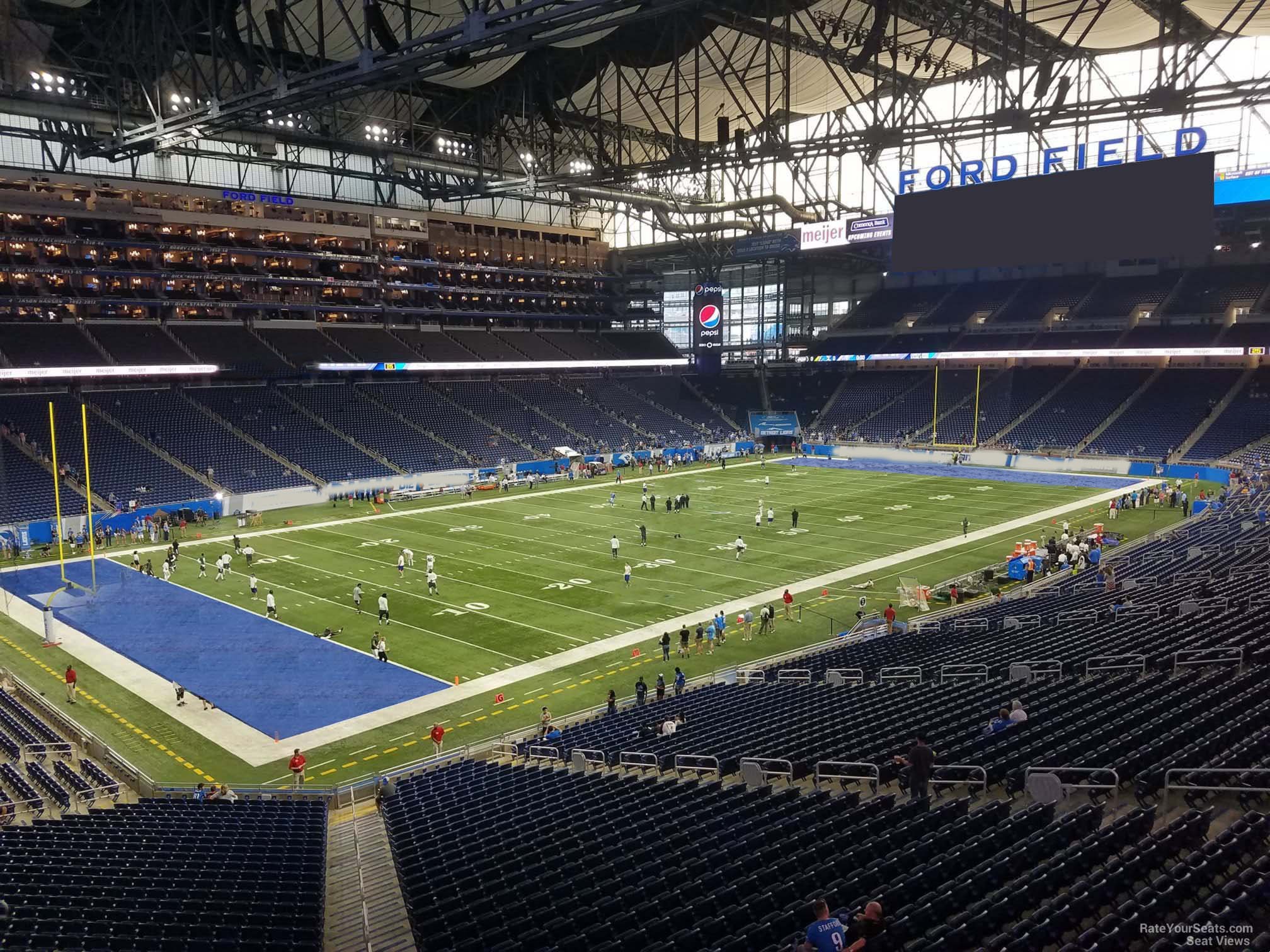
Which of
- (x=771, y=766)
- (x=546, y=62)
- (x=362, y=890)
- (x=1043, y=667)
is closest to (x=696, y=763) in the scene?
(x=771, y=766)

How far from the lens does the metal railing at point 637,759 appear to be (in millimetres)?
16516

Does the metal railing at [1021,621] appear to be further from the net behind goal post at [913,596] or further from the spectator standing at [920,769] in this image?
the spectator standing at [920,769]

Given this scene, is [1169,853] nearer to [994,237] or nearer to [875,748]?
[875,748]

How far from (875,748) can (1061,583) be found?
19.6 m

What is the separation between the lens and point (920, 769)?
39.8 feet

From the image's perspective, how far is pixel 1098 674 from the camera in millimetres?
17625

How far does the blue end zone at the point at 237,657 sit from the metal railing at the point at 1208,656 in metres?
17.3

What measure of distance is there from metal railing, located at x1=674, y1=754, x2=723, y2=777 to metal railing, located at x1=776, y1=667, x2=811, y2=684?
671cm

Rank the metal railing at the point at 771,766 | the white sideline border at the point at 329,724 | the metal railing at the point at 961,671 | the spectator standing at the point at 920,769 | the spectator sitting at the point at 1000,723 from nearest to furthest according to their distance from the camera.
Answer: the spectator standing at the point at 920,769 → the spectator sitting at the point at 1000,723 → the metal railing at the point at 771,766 → the metal railing at the point at 961,671 → the white sideline border at the point at 329,724

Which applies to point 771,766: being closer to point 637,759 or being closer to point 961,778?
point 637,759

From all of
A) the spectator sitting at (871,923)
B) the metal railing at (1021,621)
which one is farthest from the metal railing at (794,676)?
the spectator sitting at (871,923)

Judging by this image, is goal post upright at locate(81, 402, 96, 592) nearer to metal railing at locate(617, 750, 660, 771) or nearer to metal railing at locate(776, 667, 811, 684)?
metal railing at locate(617, 750, 660, 771)

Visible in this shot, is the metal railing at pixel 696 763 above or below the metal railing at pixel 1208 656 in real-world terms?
below

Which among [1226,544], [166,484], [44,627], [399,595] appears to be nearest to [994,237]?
[1226,544]
